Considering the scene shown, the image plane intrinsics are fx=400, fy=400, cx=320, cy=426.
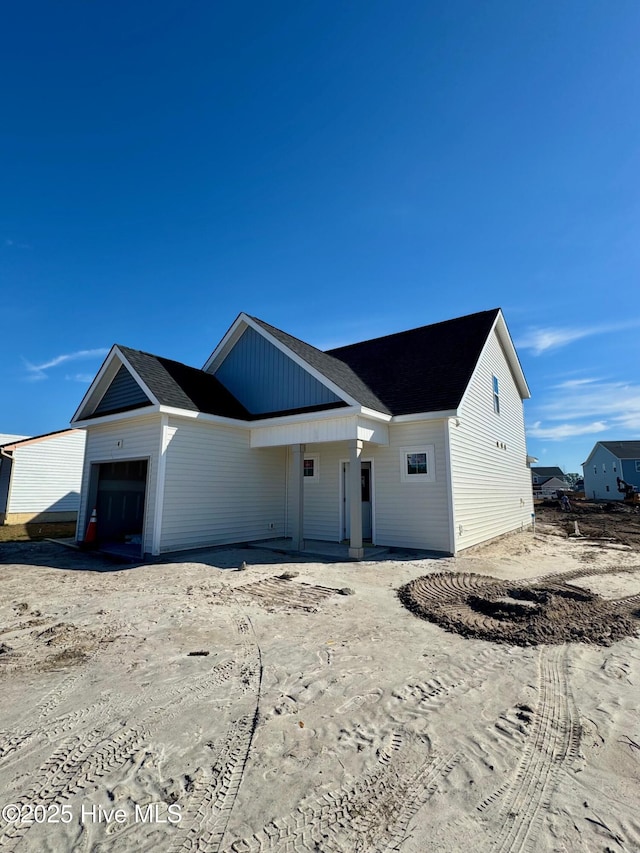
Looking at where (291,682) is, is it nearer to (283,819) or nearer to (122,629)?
(283,819)

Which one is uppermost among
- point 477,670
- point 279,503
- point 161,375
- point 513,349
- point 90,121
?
point 90,121

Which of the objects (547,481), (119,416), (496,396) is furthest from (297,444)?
(547,481)

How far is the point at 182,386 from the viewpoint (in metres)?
11.3

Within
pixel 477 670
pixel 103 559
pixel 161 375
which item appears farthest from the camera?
pixel 161 375

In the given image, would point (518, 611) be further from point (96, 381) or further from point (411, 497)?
point (96, 381)

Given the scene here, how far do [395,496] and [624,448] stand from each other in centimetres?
4776

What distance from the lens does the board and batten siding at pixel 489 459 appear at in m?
10.6

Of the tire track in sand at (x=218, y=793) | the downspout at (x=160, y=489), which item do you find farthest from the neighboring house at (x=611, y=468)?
the tire track in sand at (x=218, y=793)

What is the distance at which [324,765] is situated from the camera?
248cm

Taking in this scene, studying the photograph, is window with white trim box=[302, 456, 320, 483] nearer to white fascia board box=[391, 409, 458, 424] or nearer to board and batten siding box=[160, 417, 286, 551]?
board and batten siding box=[160, 417, 286, 551]

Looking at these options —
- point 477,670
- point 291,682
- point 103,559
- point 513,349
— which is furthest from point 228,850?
point 513,349

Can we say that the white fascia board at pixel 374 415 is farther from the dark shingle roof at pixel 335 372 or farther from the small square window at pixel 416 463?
the small square window at pixel 416 463

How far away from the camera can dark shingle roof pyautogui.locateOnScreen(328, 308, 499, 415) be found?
10.9m

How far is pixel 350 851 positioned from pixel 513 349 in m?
16.7
